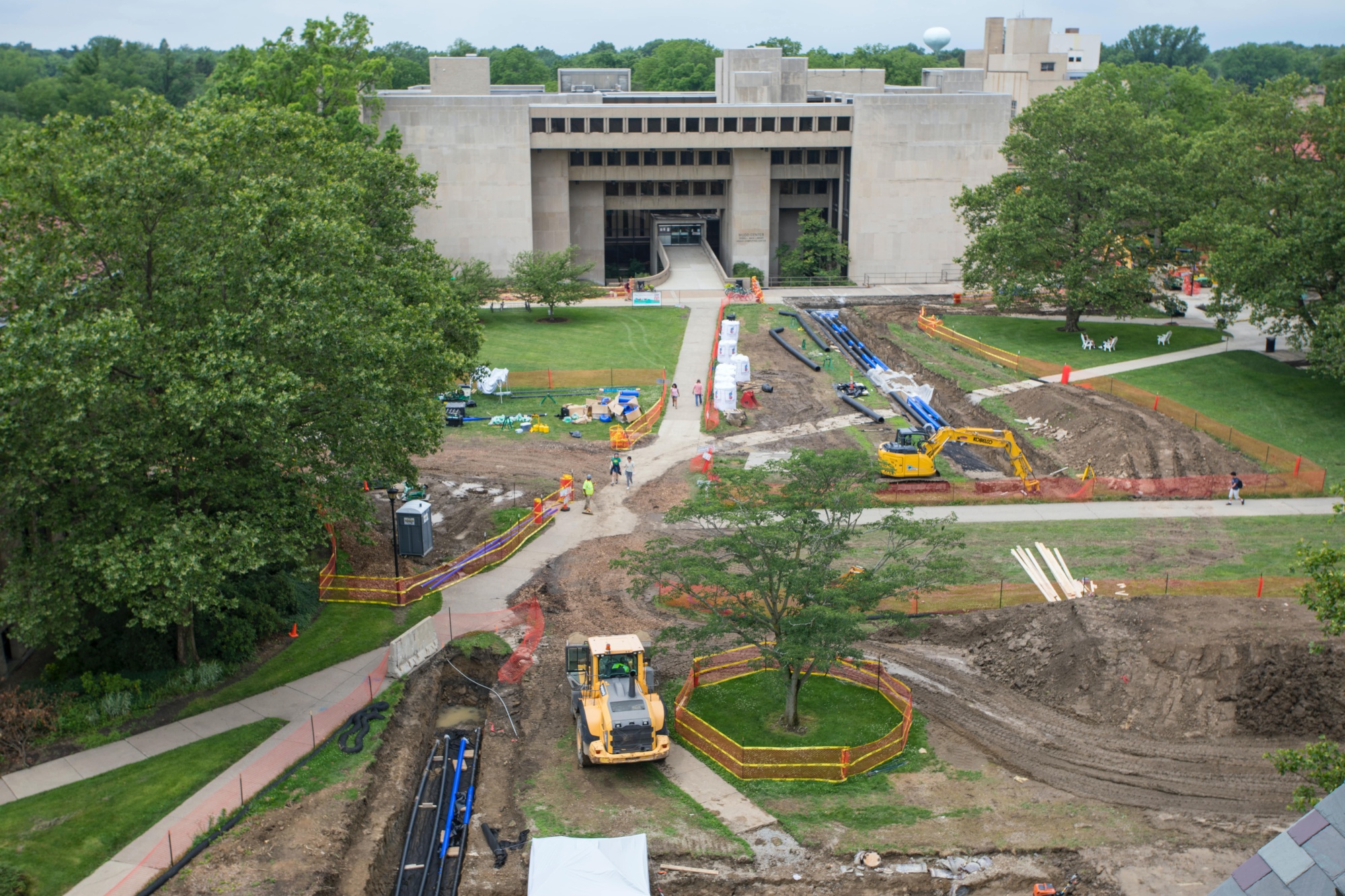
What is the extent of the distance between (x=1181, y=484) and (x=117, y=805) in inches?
1468

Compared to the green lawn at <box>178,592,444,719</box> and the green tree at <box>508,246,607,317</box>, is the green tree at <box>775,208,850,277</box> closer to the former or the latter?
the green tree at <box>508,246,607,317</box>

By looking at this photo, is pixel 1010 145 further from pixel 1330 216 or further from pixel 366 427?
pixel 366 427

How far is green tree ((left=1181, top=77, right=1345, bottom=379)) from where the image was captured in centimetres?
5016

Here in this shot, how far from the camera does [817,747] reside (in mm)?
25000

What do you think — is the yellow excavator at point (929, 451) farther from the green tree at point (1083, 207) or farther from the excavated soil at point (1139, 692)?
the green tree at point (1083, 207)

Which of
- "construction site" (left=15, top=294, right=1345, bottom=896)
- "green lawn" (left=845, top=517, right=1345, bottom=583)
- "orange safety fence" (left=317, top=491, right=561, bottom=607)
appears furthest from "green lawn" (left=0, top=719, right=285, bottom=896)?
"green lawn" (left=845, top=517, right=1345, bottom=583)

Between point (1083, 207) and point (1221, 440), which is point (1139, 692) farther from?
point (1083, 207)

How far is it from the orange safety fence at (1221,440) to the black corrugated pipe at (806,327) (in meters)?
10.8

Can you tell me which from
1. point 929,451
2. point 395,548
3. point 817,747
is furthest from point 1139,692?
point 395,548

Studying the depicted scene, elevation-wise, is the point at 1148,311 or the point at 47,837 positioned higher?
the point at 1148,311

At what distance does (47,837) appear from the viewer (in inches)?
845

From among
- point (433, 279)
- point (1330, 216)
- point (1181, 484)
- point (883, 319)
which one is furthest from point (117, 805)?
point (883, 319)

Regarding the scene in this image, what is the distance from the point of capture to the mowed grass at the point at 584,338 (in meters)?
63.1

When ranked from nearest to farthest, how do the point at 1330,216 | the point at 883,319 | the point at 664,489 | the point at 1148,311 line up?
the point at 664,489, the point at 1330,216, the point at 1148,311, the point at 883,319
